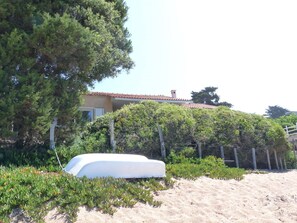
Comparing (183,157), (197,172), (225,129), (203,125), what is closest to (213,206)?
(197,172)

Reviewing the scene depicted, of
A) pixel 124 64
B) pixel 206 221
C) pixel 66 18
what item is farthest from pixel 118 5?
pixel 206 221

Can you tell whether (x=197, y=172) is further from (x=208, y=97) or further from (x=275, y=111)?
(x=275, y=111)

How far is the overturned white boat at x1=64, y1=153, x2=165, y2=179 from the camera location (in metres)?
8.12

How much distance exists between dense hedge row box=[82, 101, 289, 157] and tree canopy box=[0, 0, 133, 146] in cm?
161

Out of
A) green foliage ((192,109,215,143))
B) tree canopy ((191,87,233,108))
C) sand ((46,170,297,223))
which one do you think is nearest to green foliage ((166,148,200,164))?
green foliage ((192,109,215,143))

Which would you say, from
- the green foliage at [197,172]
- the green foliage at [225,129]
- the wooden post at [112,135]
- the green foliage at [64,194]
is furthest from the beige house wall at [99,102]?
the green foliage at [64,194]

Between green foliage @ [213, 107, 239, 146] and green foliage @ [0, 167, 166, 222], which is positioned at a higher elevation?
green foliage @ [213, 107, 239, 146]

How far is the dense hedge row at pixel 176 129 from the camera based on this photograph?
1325 centimetres

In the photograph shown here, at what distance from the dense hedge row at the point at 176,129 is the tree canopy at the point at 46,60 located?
5.30ft

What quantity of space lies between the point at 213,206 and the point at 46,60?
24.5ft

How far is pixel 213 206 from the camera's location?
7.98 meters

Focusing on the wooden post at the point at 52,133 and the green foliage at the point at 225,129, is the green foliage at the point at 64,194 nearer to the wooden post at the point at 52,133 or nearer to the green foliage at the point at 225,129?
the wooden post at the point at 52,133

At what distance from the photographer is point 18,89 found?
33.9 feet

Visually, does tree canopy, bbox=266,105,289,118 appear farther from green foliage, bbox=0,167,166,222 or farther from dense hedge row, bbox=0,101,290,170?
green foliage, bbox=0,167,166,222
